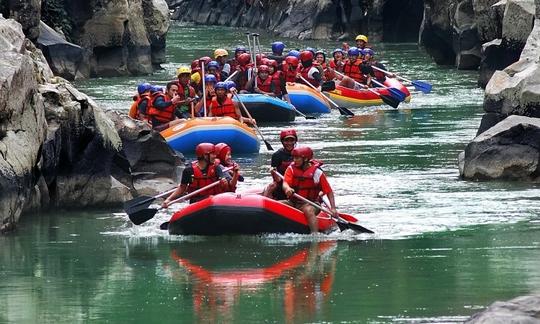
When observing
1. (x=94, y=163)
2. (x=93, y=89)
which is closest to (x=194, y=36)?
(x=93, y=89)

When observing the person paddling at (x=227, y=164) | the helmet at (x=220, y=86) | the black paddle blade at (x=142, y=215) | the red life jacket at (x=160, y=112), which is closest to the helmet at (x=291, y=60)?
the helmet at (x=220, y=86)

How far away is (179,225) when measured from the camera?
16781 mm

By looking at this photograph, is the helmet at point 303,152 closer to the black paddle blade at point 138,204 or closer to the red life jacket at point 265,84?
the black paddle blade at point 138,204

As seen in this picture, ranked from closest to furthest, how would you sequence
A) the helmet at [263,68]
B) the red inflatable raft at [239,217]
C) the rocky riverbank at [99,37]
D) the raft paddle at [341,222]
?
the red inflatable raft at [239,217]
the raft paddle at [341,222]
the helmet at [263,68]
the rocky riverbank at [99,37]

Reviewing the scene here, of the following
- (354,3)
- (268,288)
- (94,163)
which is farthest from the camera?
(354,3)

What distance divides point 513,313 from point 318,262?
609 centimetres

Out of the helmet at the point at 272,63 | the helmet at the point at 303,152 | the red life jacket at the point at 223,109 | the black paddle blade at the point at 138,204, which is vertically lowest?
the black paddle blade at the point at 138,204

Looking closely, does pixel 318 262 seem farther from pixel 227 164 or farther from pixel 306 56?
pixel 306 56

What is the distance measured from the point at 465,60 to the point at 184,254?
26.1 metres

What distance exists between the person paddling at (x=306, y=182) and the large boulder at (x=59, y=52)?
61.1 ft

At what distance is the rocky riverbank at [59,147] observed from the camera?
1712 centimetres

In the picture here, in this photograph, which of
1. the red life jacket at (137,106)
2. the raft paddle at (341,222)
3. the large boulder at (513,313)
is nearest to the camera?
the large boulder at (513,313)

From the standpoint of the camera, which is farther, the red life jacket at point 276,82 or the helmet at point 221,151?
the red life jacket at point 276,82

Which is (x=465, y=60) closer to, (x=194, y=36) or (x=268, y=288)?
(x=194, y=36)
